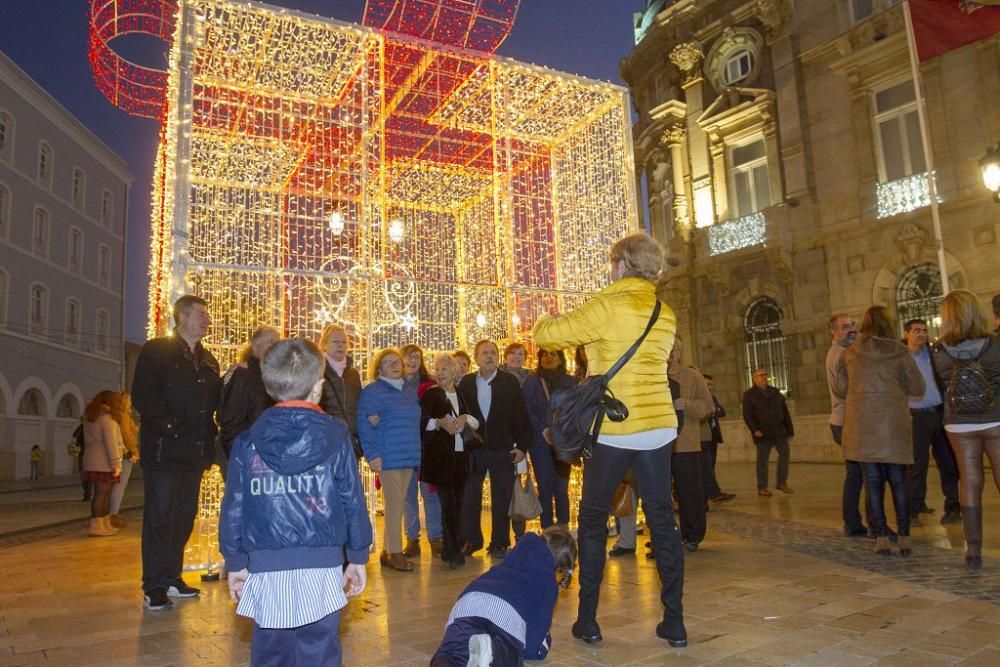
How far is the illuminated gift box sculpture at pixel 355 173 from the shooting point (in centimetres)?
715

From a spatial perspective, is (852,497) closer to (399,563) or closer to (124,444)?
(399,563)

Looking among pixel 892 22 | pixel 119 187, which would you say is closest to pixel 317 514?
pixel 892 22

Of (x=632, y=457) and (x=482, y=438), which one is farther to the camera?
(x=482, y=438)

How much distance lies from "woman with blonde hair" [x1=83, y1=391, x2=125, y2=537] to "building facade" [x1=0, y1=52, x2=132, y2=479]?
19.0 meters

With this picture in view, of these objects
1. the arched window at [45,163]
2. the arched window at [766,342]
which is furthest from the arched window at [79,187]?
the arched window at [766,342]

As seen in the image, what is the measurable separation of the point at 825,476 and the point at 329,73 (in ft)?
35.9

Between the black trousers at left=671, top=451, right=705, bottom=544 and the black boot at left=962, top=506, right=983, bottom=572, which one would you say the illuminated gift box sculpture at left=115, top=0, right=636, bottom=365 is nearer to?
the black trousers at left=671, top=451, right=705, bottom=544

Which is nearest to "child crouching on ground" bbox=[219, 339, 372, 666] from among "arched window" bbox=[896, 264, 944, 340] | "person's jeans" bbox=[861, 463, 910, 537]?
"person's jeans" bbox=[861, 463, 910, 537]

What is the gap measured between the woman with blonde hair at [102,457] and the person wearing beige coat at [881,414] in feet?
27.0

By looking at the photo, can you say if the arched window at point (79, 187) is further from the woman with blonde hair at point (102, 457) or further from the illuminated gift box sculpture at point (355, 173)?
the illuminated gift box sculpture at point (355, 173)

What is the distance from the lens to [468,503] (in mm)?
6531

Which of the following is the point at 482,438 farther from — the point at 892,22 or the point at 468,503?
the point at 892,22

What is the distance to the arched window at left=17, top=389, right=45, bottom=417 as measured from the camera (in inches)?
1054

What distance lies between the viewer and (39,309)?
92.5ft
